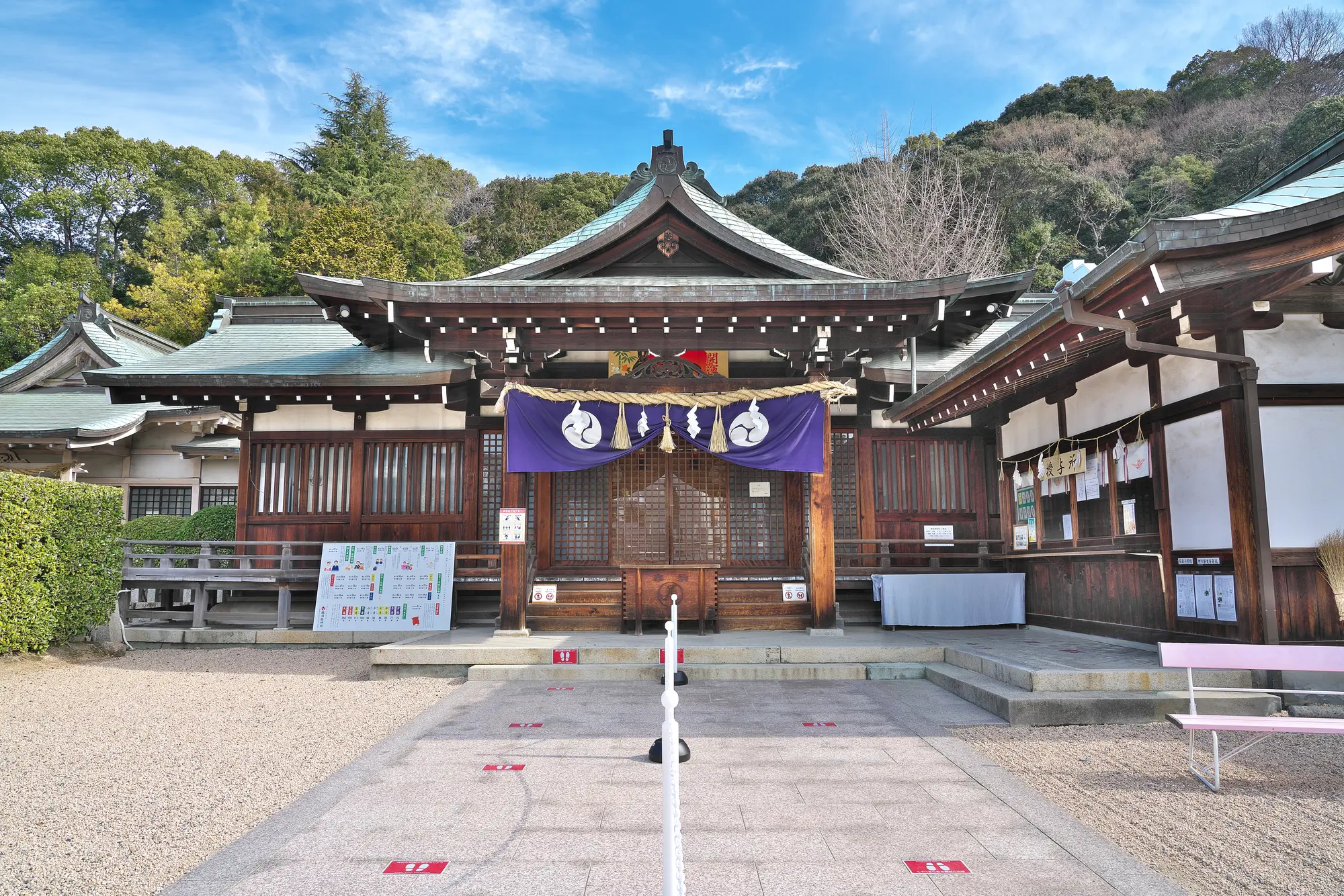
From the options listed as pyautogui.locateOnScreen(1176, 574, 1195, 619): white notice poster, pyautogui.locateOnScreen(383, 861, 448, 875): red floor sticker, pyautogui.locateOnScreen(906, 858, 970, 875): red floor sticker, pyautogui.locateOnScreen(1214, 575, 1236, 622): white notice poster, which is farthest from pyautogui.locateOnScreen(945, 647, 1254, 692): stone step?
pyautogui.locateOnScreen(383, 861, 448, 875): red floor sticker

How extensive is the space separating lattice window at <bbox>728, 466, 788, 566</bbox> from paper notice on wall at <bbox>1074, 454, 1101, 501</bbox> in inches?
162

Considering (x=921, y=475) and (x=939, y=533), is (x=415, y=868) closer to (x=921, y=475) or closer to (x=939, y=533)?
(x=939, y=533)

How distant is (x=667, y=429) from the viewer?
33.1 ft

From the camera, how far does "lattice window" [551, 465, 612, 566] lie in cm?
1168

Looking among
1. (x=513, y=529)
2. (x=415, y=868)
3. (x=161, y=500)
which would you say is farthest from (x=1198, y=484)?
(x=161, y=500)

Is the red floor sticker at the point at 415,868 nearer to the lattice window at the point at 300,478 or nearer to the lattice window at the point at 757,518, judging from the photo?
the lattice window at the point at 757,518

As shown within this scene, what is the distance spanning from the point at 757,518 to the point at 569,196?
28.6 m

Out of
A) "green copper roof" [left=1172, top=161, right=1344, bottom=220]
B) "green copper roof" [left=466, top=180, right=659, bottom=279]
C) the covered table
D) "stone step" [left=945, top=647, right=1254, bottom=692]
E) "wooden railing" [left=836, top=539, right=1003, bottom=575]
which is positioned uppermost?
"green copper roof" [left=466, top=180, right=659, bottom=279]

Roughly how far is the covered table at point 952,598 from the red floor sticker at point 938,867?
7.22 metres

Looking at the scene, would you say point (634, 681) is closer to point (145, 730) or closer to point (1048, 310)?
point (145, 730)

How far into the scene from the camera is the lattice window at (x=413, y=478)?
39.1ft

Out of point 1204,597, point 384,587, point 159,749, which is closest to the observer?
point 159,749

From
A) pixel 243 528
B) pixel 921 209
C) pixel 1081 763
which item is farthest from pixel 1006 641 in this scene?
pixel 921 209

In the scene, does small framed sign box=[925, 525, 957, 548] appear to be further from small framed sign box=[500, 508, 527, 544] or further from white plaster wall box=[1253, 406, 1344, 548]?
small framed sign box=[500, 508, 527, 544]
